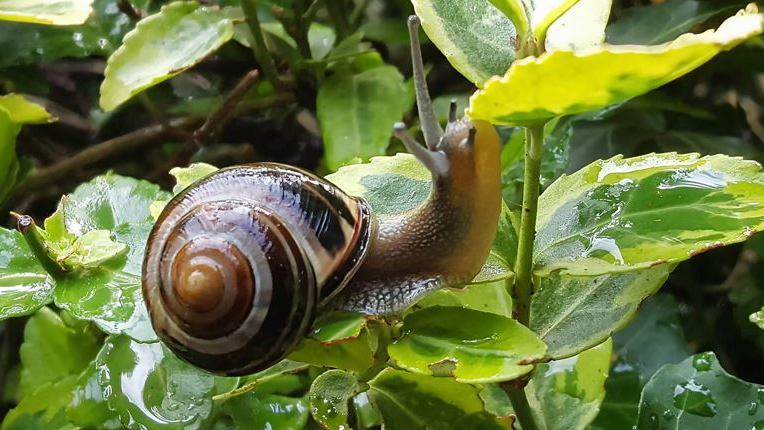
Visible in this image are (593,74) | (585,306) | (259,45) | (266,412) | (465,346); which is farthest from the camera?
(259,45)

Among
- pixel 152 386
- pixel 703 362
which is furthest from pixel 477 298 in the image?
pixel 152 386

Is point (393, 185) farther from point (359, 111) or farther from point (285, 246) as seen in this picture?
point (359, 111)

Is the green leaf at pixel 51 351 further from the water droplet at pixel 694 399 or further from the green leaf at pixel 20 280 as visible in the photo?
the water droplet at pixel 694 399

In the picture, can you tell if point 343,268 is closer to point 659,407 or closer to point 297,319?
point 297,319

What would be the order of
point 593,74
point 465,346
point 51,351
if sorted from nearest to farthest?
point 593,74, point 465,346, point 51,351

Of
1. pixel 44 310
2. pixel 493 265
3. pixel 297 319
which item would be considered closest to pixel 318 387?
pixel 297 319

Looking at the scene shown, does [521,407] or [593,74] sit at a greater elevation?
[593,74]

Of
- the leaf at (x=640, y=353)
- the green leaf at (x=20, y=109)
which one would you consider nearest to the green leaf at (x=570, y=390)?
the leaf at (x=640, y=353)

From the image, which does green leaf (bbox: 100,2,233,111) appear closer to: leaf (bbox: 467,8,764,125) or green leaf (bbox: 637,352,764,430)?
leaf (bbox: 467,8,764,125)
